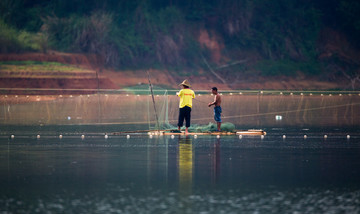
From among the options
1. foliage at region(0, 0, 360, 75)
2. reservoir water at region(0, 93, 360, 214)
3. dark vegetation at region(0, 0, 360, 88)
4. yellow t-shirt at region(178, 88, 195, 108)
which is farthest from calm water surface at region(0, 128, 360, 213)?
dark vegetation at region(0, 0, 360, 88)

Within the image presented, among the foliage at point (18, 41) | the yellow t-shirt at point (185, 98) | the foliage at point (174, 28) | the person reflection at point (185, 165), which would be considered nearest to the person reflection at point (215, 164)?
the person reflection at point (185, 165)

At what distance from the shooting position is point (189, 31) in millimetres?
74438

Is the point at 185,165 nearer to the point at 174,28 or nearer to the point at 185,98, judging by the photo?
the point at 185,98

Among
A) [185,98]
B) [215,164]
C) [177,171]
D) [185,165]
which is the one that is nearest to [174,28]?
[185,98]

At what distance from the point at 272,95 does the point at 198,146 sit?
136 feet

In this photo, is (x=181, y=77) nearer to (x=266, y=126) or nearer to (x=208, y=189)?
(x=266, y=126)

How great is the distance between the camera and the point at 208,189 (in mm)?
13922

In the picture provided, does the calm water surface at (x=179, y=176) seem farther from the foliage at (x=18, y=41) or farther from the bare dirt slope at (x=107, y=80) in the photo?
the foliage at (x=18, y=41)

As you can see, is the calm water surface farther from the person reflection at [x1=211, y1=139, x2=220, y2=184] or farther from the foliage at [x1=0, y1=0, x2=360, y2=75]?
the foliage at [x1=0, y1=0, x2=360, y2=75]

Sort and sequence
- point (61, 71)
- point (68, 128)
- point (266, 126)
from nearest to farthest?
point (68, 128) < point (266, 126) < point (61, 71)

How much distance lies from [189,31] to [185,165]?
57.7 meters

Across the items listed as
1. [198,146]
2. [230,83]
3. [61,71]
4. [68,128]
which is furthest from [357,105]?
[198,146]

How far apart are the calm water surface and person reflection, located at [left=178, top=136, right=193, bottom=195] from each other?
0.8 inches

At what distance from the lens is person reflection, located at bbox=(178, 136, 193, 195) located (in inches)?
555
